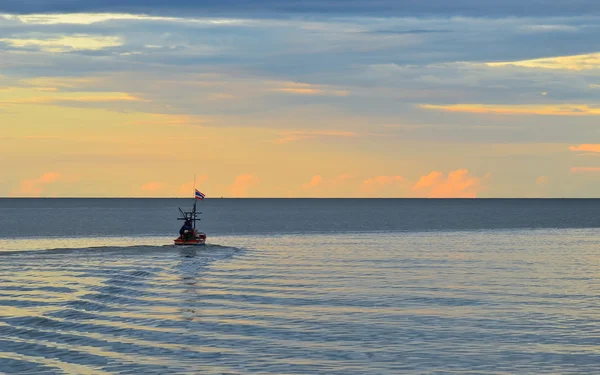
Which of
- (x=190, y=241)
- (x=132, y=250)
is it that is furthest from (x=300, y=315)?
(x=190, y=241)

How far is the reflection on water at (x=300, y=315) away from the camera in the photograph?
2712 cm

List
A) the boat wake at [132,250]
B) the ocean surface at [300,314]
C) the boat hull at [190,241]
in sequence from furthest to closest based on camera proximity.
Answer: the boat hull at [190,241], the boat wake at [132,250], the ocean surface at [300,314]

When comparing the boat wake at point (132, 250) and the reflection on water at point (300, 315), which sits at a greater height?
the boat wake at point (132, 250)

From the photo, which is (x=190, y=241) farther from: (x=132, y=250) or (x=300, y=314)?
(x=300, y=314)

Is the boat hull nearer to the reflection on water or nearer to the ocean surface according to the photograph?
the ocean surface

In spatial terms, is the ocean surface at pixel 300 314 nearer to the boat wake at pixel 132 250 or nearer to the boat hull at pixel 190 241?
the boat wake at pixel 132 250

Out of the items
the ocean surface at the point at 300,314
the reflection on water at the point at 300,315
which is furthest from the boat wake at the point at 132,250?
the reflection on water at the point at 300,315

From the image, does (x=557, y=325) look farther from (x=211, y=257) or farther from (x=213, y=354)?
(x=211, y=257)

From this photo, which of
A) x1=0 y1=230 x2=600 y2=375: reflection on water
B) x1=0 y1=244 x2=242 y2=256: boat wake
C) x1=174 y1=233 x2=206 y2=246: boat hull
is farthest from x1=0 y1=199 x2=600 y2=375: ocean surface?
x1=174 y1=233 x2=206 y2=246: boat hull

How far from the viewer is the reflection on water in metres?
27.1

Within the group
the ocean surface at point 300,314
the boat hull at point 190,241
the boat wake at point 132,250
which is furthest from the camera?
the boat hull at point 190,241

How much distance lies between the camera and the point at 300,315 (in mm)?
36281

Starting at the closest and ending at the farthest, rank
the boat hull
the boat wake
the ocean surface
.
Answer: the ocean surface, the boat wake, the boat hull

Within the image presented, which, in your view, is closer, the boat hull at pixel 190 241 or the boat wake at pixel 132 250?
the boat wake at pixel 132 250
